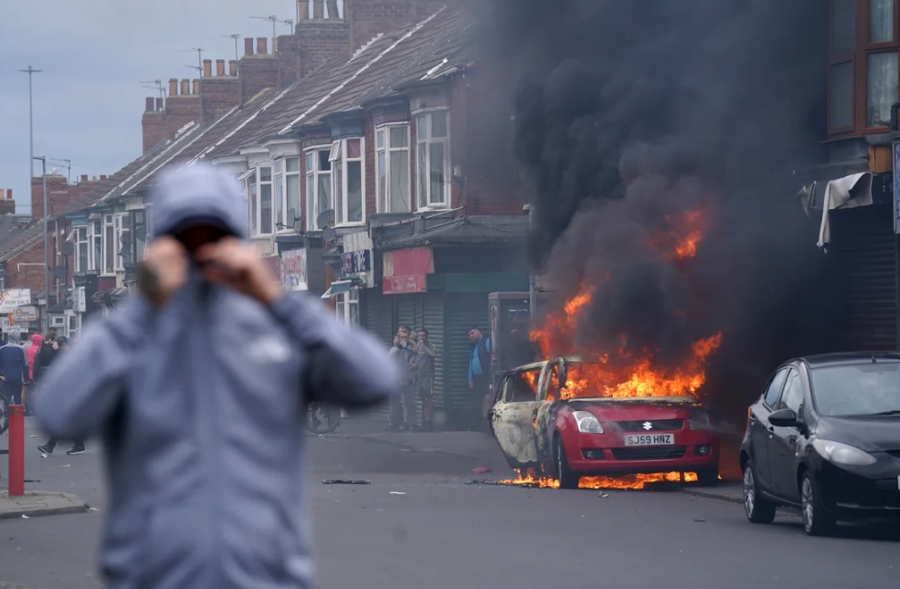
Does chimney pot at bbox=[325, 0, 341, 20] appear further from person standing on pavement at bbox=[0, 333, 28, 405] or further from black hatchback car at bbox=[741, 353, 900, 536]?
black hatchback car at bbox=[741, 353, 900, 536]

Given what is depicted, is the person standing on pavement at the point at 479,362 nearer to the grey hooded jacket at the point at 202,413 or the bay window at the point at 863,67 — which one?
the bay window at the point at 863,67

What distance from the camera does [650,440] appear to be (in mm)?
15188

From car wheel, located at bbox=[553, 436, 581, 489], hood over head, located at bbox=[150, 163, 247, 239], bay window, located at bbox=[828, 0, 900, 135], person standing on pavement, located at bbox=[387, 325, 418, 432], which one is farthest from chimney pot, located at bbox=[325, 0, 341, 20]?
hood over head, located at bbox=[150, 163, 247, 239]

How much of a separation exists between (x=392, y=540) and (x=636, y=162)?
12.3 meters

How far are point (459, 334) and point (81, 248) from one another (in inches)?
1613

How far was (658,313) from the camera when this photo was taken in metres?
19.6

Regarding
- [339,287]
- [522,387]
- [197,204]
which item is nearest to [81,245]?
[339,287]

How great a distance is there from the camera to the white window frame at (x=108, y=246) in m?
62.6

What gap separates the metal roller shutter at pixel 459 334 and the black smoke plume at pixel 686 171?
585 centimetres

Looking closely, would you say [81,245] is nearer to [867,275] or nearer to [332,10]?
[332,10]

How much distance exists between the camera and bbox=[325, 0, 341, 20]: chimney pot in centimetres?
4750

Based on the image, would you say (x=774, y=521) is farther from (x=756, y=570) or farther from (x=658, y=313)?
(x=658, y=313)

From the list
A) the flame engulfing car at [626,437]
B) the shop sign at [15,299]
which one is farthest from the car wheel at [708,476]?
the shop sign at [15,299]

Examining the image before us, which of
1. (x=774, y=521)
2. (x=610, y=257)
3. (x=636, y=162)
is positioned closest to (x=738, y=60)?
(x=636, y=162)
